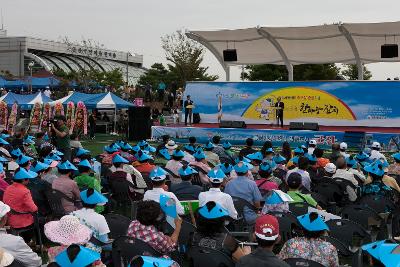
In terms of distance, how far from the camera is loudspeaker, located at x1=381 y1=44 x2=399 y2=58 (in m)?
26.2

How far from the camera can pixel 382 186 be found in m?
8.62

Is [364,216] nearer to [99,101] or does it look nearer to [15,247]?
[15,247]

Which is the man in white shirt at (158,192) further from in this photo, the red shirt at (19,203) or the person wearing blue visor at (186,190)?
the red shirt at (19,203)

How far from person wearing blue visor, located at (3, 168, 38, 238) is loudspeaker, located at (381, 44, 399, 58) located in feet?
73.3

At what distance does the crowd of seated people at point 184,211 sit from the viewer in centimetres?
450

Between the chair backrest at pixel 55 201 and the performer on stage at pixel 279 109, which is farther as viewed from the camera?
the performer on stage at pixel 279 109

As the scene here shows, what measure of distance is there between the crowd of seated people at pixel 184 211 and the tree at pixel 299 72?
141 ft

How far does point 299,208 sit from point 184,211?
1427mm

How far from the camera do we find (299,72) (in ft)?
183

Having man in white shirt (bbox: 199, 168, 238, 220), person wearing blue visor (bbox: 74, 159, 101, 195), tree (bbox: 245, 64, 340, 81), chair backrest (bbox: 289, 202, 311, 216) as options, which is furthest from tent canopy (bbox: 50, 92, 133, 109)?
tree (bbox: 245, 64, 340, 81)

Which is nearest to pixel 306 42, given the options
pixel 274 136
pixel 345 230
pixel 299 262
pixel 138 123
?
pixel 274 136

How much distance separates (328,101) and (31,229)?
70.7 ft

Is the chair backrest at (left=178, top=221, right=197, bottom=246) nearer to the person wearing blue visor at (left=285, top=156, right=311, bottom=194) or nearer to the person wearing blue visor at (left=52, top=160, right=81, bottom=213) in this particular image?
the person wearing blue visor at (left=52, top=160, right=81, bottom=213)

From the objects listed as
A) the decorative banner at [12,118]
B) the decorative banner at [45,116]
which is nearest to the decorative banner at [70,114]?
the decorative banner at [45,116]
